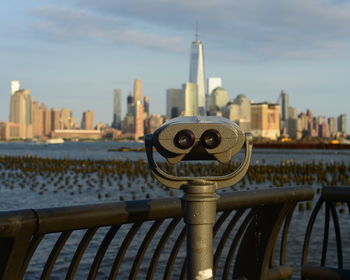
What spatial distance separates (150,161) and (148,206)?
0.63m

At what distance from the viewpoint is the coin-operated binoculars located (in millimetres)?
3070

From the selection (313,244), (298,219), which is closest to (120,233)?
(313,244)

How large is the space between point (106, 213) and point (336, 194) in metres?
2.54

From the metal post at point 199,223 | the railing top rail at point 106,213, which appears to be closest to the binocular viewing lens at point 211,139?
the metal post at point 199,223

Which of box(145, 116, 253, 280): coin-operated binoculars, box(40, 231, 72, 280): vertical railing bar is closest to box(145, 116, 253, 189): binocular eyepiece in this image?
box(145, 116, 253, 280): coin-operated binoculars

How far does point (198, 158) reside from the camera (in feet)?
10.4

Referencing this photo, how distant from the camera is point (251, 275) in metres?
4.89

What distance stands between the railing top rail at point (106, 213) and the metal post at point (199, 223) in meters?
0.50

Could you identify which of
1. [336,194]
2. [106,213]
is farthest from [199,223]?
[336,194]

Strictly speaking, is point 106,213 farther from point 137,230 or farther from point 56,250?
point 137,230

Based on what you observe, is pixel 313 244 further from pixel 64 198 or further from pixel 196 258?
pixel 64 198

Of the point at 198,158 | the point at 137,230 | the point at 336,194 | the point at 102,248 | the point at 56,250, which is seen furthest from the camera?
the point at 336,194

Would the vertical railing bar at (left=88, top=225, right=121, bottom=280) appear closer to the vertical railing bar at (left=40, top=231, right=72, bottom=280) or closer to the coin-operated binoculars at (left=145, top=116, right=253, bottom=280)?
the vertical railing bar at (left=40, top=231, right=72, bottom=280)

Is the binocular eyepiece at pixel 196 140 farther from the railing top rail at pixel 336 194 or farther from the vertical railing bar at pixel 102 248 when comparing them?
the railing top rail at pixel 336 194
